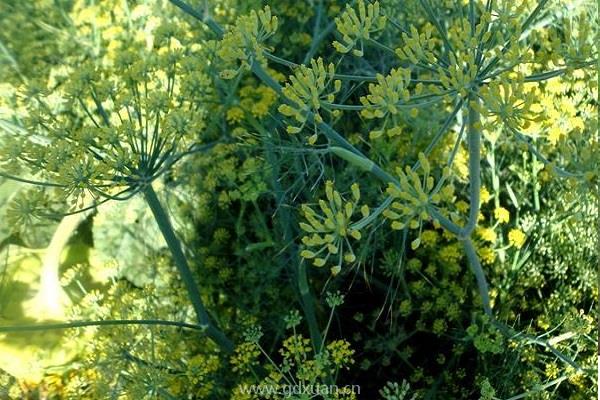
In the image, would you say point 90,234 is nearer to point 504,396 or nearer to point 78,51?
point 78,51

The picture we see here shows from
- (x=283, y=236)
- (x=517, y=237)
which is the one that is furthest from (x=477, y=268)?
(x=283, y=236)

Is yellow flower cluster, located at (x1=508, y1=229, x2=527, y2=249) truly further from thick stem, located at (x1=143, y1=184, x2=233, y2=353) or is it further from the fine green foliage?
thick stem, located at (x1=143, y1=184, x2=233, y2=353)

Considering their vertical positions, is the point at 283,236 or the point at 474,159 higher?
the point at 474,159

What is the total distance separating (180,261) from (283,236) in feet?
1.18

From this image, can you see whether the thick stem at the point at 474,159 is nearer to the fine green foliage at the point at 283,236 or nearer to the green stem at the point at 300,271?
the fine green foliage at the point at 283,236

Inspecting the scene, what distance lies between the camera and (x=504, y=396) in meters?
1.69

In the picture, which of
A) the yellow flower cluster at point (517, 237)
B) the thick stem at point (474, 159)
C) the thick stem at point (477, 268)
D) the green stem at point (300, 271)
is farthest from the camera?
the yellow flower cluster at point (517, 237)

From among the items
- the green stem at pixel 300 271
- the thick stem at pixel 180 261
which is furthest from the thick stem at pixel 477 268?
the thick stem at pixel 180 261

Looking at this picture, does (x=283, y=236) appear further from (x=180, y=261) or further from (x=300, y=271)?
(x=180, y=261)

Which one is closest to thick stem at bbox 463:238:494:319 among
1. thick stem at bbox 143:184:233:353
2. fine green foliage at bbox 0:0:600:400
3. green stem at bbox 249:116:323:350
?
fine green foliage at bbox 0:0:600:400

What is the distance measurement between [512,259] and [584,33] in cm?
89

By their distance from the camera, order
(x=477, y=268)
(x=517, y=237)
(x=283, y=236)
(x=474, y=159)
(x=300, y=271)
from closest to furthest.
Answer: (x=474, y=159) → (x=477, y=268) → (x=300, y=271) → (x=517, y=237) → (x=283, y=236)

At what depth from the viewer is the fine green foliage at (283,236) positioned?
1456mm

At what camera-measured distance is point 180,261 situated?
1.55 metres
